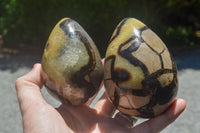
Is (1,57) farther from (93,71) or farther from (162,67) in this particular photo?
(162,67)

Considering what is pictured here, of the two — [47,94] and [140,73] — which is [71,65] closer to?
[140,73]

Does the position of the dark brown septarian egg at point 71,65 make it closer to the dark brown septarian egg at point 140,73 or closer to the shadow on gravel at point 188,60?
the dark brown septarian egg at point 140,73

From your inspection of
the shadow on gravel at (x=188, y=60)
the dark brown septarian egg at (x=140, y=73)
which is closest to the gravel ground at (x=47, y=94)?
the shadow on gravel at (x=188, y=60)

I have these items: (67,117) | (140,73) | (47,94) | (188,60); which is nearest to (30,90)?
(67,117)

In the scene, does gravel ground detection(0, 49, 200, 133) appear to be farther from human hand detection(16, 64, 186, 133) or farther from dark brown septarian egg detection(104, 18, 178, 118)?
dark brown septarian egg detection(104, 18, 178, 118)

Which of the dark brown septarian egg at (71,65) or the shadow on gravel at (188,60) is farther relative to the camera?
the shadow on gravel at (188,60)

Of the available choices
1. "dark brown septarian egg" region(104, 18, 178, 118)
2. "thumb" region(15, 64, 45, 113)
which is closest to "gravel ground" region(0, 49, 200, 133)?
"thumb" region(15, 64, 45, 113)
